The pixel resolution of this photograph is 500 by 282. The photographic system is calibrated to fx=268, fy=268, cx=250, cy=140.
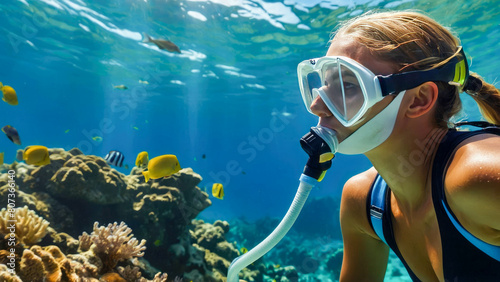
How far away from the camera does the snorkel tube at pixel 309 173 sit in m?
1.52

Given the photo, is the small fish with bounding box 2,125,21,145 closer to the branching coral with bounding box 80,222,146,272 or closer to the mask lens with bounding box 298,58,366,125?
the branching coral with bounding box 80,222,146,272

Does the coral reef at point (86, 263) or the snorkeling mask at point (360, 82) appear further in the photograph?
the coral reef at point (86, 263)

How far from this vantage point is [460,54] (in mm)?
1447

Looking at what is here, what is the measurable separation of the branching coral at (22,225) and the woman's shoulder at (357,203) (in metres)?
3.56

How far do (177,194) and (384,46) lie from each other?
6771 mm

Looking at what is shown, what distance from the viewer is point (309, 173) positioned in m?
1.64

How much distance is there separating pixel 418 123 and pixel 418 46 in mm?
411

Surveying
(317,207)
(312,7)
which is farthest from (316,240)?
(312,7)

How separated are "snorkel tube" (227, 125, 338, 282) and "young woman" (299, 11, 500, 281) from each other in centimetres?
8

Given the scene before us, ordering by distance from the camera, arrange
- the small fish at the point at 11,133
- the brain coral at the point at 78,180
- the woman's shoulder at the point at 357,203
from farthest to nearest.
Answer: the small fish at the point at 11,133, the brain coral at the point at 78,180, the woman's shoulder at the point at 357,203

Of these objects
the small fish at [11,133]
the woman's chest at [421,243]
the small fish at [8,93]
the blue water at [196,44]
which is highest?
the blue water at [196,44]

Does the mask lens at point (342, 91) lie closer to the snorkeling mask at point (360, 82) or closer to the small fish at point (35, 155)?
the snorkeling mask at point (360, 82)

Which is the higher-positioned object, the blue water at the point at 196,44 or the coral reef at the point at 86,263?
the blue water at the point at 196,44

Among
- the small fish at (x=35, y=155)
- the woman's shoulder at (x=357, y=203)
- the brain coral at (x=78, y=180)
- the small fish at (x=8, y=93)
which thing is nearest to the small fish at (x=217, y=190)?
the brain coral at (x=78, y=180)
